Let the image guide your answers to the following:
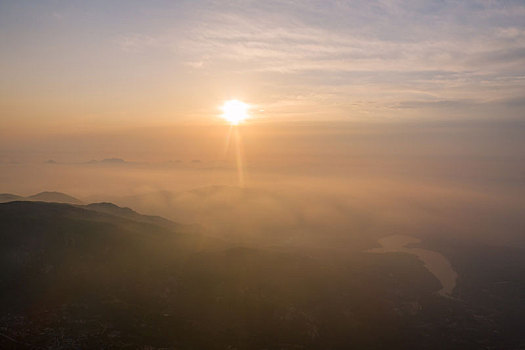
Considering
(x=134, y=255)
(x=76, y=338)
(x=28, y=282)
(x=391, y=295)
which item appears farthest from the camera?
(x=391, y=295)

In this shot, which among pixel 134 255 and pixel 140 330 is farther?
pixel 134 255

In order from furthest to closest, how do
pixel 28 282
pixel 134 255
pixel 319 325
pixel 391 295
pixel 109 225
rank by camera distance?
pixel 391 295 < pixel 109 225 < pixel 134 255 < pixel 319 325 < pixel 28 282

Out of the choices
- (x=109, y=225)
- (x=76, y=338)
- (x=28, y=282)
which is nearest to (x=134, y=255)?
(x=109, y=225)

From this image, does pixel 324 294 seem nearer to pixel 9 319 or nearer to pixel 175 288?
pixel 175 288

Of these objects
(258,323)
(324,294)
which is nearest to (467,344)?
(324,294)

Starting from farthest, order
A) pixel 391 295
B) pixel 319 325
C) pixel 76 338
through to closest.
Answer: pixel 391 295
pixel 319 325
pixel 76 338

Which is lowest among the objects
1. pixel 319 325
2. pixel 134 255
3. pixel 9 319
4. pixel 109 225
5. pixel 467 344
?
pixel 467 344

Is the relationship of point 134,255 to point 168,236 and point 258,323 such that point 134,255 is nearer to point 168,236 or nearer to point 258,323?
point 168,236

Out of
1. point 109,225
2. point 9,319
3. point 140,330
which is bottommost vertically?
point 140,330

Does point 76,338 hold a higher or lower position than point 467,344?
higher
